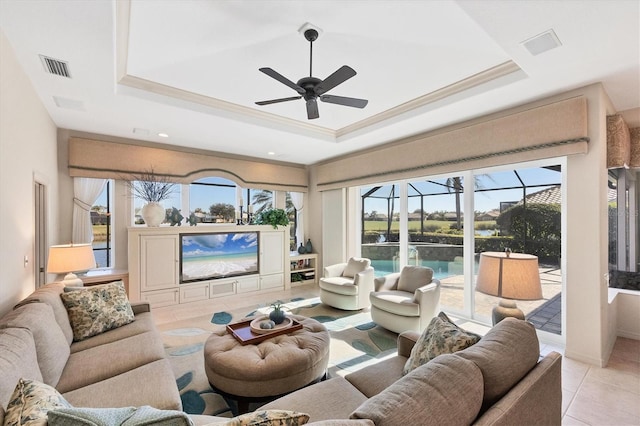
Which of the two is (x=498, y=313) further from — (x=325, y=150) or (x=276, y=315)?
(x=325, y=150)

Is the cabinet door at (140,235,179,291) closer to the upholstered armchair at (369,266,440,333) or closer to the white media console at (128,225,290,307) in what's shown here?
the white media console at (128,225,290,307)

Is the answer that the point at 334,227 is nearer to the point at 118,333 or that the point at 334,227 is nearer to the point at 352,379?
the point at 118,333

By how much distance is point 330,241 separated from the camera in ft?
20.0

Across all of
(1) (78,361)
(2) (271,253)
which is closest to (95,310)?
(1) (78,361)

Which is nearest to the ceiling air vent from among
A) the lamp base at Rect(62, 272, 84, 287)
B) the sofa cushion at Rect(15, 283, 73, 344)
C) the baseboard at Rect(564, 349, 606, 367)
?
the sofa cushion at Rect(15, 283, 73, 344)

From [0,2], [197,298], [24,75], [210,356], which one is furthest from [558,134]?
[197,298]

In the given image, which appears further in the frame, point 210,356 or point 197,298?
point 197,298

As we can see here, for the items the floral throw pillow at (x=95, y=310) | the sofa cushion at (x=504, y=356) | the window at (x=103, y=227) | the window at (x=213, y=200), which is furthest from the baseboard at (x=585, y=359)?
the window at (x=103, y=227)

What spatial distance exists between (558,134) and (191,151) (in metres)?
5.23

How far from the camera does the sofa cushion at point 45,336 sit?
1.75m

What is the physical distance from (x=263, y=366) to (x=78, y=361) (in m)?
1.32

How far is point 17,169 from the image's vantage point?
2463 mm

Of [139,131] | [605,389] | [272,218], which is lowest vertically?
[605,389]

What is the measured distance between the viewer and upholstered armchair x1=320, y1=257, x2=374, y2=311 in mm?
4367
